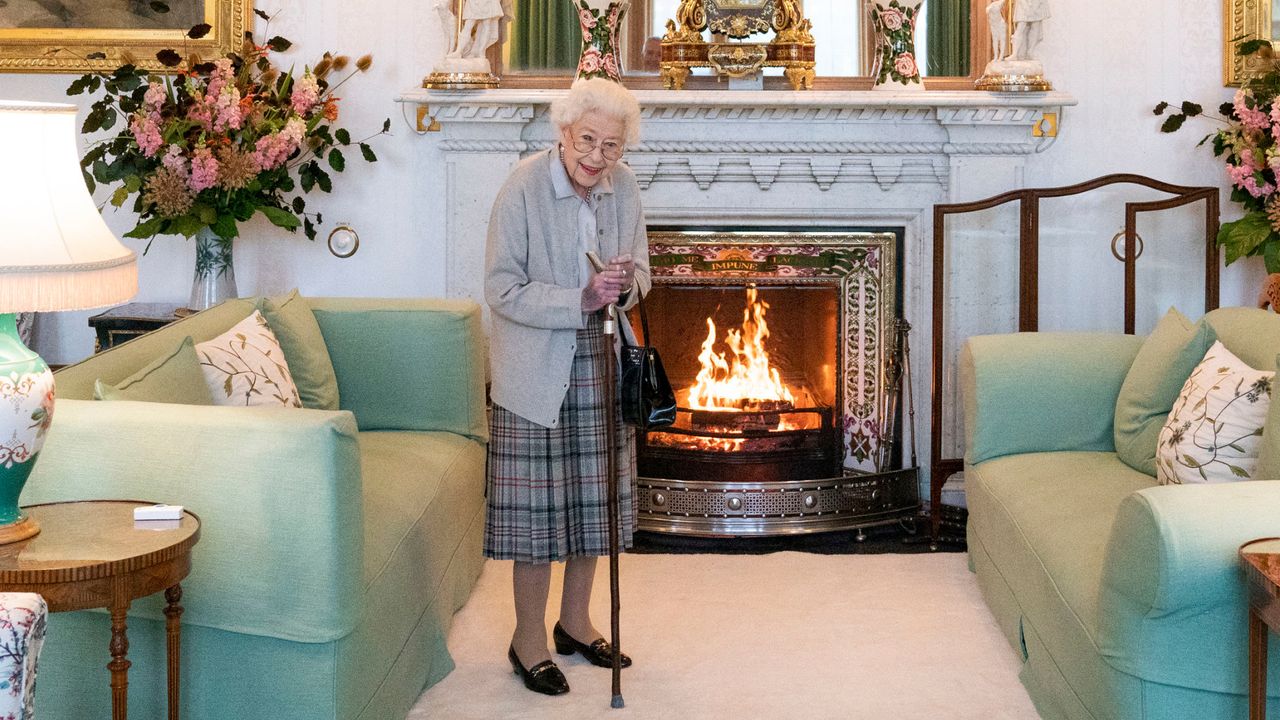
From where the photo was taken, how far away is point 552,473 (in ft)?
10.7

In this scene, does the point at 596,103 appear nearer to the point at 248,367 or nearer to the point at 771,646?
the point at 248,367

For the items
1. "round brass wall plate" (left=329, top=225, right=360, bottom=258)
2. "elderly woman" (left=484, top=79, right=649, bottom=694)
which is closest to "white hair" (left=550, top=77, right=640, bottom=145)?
"elderly woman" (left=484, top=79, right=649, bottom=694)

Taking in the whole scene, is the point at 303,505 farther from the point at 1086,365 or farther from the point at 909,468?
the point at 909,468

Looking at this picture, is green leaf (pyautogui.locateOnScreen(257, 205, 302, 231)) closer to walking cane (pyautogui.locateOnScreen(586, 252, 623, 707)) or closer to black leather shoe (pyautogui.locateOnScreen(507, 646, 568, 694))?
walking cane (pyautogui.locateOnScreen(586, 252, 623, 707))

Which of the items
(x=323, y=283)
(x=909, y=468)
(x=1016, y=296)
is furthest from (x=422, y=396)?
(x=1016, y=296)

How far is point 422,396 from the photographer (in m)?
4.13

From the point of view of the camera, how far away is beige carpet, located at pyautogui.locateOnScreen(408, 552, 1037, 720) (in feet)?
10.6

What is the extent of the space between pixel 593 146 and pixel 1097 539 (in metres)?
1.42

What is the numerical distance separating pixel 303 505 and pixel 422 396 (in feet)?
5.36

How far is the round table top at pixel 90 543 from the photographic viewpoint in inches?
85.4

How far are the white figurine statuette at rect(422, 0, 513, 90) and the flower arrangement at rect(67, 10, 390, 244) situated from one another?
376 millimetres

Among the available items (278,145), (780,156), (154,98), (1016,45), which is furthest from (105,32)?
(1016,45)

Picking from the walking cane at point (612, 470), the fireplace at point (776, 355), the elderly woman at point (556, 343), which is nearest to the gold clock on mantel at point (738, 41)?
the fireplace at point (776, 355)

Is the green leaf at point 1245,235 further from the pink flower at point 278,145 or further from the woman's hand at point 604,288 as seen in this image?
the pink flower at point 278,145
